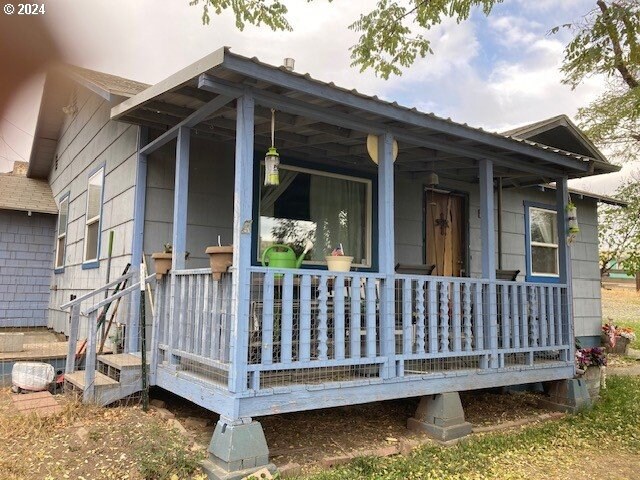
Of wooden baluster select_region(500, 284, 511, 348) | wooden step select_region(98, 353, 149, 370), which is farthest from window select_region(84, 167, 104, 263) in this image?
wooden baluster select_region(500, 284, 511, 348)

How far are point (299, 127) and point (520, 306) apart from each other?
122 inches

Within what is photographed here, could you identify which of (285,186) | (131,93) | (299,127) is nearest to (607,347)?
(285,186)

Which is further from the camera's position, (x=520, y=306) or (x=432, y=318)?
(x=520, y=306)

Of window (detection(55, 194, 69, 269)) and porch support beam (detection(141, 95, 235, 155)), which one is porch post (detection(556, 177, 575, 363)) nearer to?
porch support beam (detection(141, 95, 235, 155))

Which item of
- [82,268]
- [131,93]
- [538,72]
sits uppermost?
[538,72]

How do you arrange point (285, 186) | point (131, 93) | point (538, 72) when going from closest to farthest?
point (131, 93), point (285, 186), point (538, 72)

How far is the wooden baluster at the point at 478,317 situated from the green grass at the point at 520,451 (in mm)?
876

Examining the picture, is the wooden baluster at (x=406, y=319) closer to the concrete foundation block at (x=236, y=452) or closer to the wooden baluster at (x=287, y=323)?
the wooden baluster at (x=287, y=323)

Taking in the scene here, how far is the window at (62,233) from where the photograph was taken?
8875 millimetres

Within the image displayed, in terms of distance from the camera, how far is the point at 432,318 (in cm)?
465

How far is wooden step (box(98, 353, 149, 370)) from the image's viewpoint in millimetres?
4543

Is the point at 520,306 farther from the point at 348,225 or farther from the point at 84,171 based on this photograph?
the point at 84,171

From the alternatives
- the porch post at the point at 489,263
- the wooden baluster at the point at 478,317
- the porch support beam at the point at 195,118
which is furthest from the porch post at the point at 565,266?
the porch support beam at the point at 195,118

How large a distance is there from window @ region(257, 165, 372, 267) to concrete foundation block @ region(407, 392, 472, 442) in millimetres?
2164
